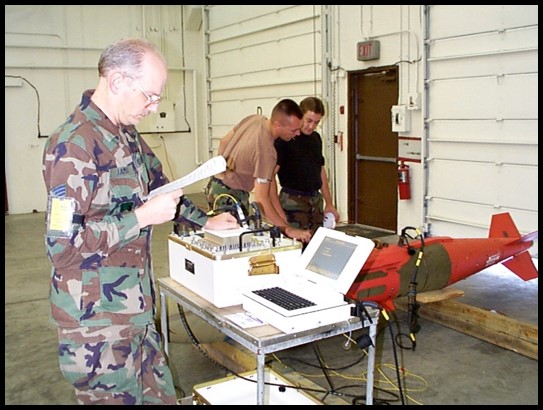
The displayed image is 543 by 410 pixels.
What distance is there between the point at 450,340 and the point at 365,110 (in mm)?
4032

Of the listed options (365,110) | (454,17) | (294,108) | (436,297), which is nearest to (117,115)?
(294,108)

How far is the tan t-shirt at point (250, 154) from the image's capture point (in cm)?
350

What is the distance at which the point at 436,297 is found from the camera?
12.3ft

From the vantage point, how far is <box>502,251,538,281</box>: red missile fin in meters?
3.95

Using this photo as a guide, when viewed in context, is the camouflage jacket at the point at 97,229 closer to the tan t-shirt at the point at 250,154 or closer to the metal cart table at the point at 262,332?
the metal cart table at the point at 262,332

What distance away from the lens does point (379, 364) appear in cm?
334

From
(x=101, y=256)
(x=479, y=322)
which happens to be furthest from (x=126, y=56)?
(x=479, y=322)

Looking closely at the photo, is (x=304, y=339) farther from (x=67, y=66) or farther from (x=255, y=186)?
(x=67, y=66)

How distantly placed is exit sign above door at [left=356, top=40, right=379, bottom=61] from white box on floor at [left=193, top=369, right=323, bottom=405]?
16.3 feet

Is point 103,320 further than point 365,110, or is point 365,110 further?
point 365,110

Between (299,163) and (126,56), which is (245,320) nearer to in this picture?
(126,56)

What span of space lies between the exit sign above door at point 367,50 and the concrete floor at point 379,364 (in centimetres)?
328

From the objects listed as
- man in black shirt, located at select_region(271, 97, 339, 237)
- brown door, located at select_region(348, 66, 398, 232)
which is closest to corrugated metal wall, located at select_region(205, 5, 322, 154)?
brown door, located at select_region(348, 66, 398, 232)

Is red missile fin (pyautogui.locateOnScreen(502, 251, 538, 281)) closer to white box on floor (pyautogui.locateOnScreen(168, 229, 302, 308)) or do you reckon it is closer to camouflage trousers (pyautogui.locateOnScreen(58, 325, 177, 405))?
white box on floor (pyautogui.locateOnScreen(168, 229, 302, 308))
